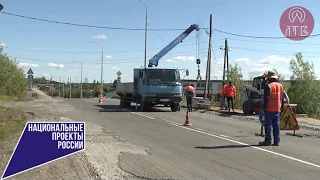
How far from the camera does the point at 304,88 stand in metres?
40.5

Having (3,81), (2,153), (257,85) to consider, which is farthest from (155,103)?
(3,81)

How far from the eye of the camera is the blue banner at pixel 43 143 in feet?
19.3

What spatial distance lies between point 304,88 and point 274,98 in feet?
105

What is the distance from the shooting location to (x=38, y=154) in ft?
20.2

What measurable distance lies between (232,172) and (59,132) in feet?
10.6

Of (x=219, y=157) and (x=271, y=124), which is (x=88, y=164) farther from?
(x=271, y=124)

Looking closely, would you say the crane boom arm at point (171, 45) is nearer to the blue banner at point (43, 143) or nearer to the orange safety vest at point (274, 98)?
the orange safety vest at point (274, 98)

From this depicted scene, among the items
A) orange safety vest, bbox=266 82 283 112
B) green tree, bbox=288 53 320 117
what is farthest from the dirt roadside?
green tree, bbox=288 53 320 117

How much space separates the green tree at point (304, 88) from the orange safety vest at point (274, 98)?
98.6 ft

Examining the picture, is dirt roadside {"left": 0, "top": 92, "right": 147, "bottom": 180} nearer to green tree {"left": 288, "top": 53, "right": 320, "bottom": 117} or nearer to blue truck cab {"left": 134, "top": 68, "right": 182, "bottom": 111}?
blue truck cab {"left": 134, "top": 68, "right": 182, "bottom": 111}

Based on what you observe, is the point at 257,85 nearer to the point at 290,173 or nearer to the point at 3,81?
the point at 290,173

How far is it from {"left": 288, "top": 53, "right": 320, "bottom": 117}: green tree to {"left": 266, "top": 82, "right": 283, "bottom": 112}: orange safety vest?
30.0 metres

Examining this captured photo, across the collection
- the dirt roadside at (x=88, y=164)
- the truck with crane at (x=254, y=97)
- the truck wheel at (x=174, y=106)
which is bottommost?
the dirt roadside at (x=88, y=164)

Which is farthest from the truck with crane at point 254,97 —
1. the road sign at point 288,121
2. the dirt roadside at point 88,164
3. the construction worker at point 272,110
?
the dirt roadside at point 88,164
